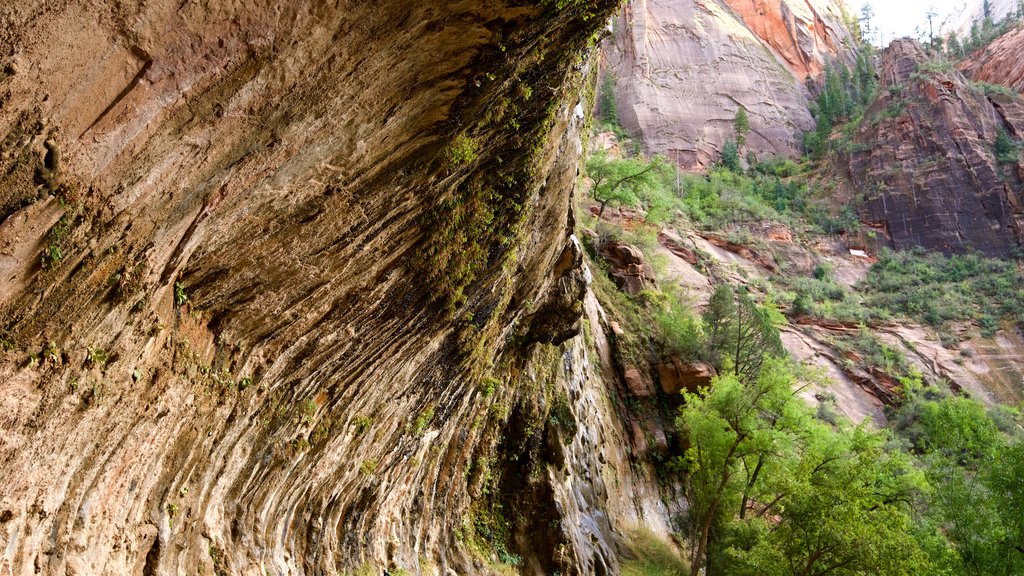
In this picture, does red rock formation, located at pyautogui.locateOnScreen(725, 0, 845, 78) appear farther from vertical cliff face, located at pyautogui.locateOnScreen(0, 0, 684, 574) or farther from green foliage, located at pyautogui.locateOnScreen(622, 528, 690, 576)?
vertical cliff face, located at pyautogui.locateOnScreen(0, 0, 684, 574)

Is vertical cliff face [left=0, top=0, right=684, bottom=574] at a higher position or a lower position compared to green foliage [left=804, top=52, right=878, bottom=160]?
higher

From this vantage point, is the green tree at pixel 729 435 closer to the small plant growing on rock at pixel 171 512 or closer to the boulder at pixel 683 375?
the boulder at pixel 683 375

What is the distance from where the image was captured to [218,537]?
25.1ft

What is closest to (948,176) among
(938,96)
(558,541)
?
(938,96)

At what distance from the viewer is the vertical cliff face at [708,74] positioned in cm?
7125

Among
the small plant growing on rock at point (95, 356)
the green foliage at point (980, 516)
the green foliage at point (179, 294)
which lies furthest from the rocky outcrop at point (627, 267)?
the small plant growing on rock at point (95, 356)

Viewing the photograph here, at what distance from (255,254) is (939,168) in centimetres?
7161

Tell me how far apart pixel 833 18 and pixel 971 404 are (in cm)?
8272

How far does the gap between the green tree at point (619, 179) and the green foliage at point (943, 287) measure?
91.0ft

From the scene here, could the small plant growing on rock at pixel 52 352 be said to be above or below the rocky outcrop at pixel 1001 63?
above

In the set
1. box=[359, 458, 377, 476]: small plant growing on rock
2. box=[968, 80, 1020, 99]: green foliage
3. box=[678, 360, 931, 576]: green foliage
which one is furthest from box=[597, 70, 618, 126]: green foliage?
box=[359, 458, 377, 476]: small plant growing on rock

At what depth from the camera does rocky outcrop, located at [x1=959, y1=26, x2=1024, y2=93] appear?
68.8 meters

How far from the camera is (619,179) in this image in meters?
34.2

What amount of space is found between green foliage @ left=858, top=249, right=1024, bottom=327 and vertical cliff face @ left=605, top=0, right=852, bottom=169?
22578 millimetres
